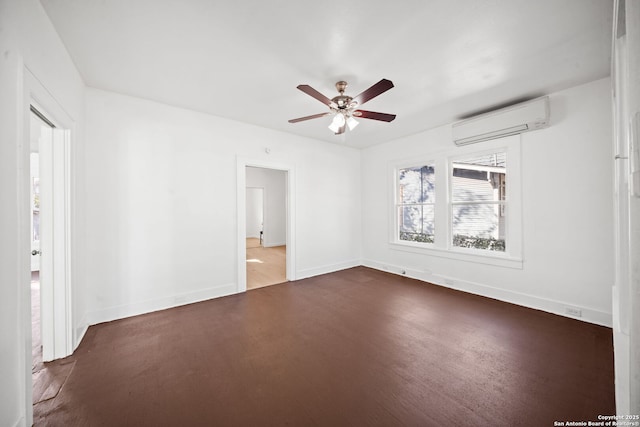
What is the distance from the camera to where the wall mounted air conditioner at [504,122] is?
2.98m

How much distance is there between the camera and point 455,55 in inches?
88.6

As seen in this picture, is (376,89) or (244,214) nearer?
(376,89)

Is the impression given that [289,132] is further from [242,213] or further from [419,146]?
[419,146]

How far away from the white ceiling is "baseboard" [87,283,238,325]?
8.12 feet

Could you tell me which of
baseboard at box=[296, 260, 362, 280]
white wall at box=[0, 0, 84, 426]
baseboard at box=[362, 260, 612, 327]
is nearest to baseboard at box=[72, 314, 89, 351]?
white wall at box=[0, 0, 84, 426]

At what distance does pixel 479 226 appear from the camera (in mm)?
3842

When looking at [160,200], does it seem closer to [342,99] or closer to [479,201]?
[342,99]

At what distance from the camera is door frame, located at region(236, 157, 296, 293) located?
382cm

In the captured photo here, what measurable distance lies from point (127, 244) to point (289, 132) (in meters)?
2.86

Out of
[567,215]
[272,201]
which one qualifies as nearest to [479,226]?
[567,215]

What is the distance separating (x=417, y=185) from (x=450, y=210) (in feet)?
2.64

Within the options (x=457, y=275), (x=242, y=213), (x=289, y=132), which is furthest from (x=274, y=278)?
(x=457, y=275)

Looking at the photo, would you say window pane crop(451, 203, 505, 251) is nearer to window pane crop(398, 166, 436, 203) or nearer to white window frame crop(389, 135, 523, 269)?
white window frame crop(389, 135, 523, 269)

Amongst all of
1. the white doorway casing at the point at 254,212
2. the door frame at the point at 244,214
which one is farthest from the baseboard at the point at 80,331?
the white doorway casing at the point at 254,212
